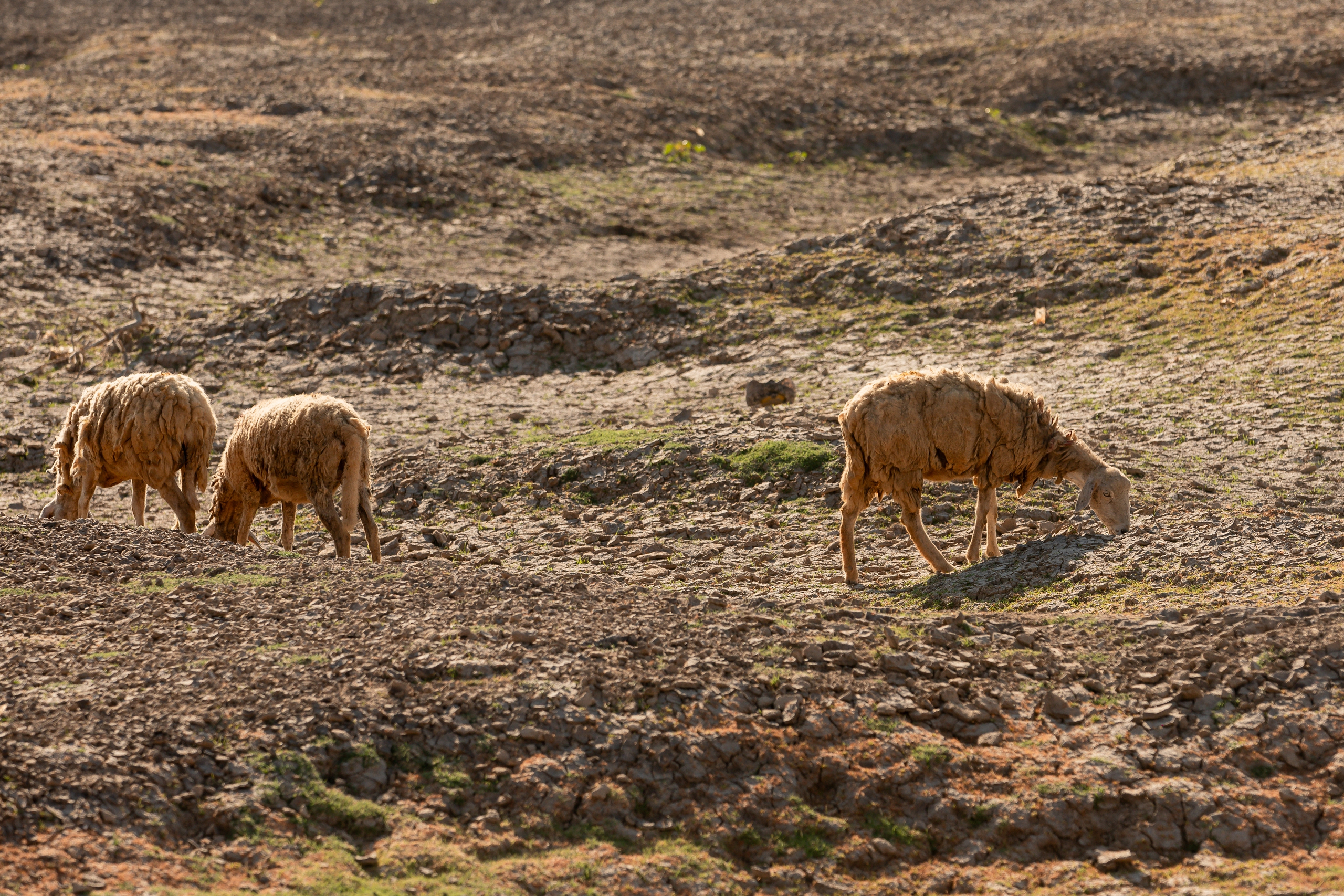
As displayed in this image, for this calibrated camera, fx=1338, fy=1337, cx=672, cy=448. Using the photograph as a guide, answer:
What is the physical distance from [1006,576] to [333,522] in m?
6.20

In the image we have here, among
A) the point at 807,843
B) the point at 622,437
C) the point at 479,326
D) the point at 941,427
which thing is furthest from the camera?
the point at 479,326

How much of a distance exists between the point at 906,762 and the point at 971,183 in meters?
25.2

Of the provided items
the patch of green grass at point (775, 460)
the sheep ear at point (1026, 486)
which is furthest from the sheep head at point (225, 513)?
the sheep ear at point (1026, 486)

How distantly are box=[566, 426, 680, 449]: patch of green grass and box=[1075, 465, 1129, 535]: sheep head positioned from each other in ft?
17.1

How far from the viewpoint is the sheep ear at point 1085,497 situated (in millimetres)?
12031

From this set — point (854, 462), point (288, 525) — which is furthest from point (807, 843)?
point (288, 525)

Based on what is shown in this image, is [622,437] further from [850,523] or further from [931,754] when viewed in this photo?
[931,754]

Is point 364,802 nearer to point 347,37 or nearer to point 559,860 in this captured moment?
point 559,860

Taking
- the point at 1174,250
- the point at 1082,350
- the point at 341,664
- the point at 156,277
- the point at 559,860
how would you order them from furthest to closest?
the point at 156,277, the point at 1174,250, the point at 1082,350, the point at 341,664, the point at 559,860

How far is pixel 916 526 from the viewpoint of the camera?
11.7 m

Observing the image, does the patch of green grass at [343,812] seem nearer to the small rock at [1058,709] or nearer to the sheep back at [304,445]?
the small rock at [1058,709]

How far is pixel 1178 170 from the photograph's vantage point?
24.0 metres

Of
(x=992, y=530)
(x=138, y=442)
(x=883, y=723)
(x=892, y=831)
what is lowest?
(x=892, y=831)

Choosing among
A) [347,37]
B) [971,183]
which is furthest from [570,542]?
[347,37]
